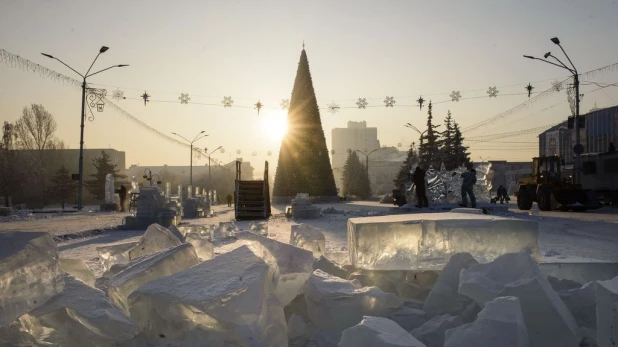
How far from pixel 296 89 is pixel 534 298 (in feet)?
118

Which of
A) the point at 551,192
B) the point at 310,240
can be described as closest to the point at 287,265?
the point at 310,240

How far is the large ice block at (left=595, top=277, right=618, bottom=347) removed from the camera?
226 centimetres

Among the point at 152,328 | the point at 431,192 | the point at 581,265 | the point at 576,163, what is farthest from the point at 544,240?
the point at 576,163

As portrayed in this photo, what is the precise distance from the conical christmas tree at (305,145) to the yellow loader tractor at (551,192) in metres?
17.4

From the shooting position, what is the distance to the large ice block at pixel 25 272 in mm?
2562

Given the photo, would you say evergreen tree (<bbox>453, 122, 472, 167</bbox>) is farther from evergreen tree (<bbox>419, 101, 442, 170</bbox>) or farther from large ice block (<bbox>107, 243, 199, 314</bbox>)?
large ice block (<bbox>107, 243, 199, 314</bbox>)

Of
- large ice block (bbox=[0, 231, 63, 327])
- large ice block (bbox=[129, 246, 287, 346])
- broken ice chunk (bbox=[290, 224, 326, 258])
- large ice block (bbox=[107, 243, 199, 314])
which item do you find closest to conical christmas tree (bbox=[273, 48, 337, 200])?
broken ice chunk (bbox=[290, 224, 326, 258])

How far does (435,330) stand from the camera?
2.67 m

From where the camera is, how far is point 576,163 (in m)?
25.8

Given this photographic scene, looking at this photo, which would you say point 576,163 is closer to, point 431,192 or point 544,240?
point 431,192

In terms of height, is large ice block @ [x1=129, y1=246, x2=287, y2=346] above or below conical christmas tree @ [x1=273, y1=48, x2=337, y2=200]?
below

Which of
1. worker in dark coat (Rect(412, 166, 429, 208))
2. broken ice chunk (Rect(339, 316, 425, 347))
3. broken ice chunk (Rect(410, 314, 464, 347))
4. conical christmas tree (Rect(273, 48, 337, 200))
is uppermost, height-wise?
conical christmas tree (Rect(273, 48, 337, 200))

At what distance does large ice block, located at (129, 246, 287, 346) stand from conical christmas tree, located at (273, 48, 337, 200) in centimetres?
3484

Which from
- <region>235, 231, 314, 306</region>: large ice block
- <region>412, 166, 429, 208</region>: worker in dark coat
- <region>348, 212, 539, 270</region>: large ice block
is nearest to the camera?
<region>235, 231, 314, 306</region>: large ice block
